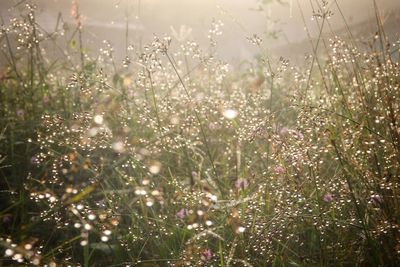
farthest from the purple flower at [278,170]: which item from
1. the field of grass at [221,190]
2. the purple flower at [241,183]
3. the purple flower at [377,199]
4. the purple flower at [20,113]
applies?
the purple flower at [20,113]

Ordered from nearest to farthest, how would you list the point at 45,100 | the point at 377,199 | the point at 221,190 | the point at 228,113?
the point at 377,199
the point at 221,190
the point at 228,113
the point at 45,100

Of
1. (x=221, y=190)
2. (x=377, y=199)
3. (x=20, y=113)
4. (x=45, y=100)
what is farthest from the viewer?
(x=45, y=100)

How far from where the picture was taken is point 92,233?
74.2 inches

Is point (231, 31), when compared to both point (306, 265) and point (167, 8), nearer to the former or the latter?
point (167, 8)

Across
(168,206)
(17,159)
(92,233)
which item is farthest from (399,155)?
(17,159)

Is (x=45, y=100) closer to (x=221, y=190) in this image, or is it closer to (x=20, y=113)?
(x=20, y=113)

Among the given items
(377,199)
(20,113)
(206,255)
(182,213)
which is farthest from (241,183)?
(20,113)

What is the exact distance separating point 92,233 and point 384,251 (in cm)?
118

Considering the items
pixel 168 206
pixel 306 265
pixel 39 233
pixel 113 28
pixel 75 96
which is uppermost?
pixel 113 28

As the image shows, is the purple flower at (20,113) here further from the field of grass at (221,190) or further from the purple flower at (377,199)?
the purple flower at (377,199)

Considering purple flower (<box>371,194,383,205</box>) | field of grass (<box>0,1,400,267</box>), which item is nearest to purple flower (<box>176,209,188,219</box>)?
field of grass (<box>0,1,400,267</box>)

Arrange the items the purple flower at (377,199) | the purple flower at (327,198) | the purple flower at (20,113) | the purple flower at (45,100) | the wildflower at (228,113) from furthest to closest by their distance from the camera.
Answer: the purple flower at (45,100) → the purple flower at (20,113) → the wildflower at (228,113) → the purple flower at (327,198) → the purple flower at (377,199)

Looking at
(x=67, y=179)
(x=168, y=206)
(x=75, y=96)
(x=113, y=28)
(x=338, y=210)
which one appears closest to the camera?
(x=338, y=210)

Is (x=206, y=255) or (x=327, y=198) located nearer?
(x=206, y=255)
